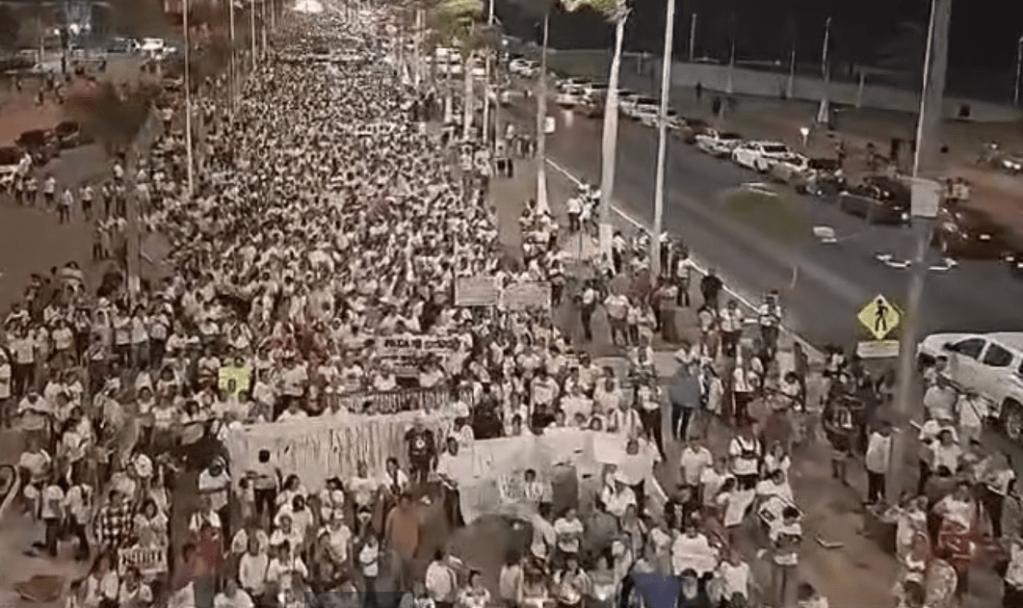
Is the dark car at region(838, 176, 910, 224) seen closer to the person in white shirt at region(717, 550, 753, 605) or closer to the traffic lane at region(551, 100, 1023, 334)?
the traffic lane at region(551, 100, 1023, 334)

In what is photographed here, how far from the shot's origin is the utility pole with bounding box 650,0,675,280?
12.6 feet

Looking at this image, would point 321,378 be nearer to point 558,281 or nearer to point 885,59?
point 558,281

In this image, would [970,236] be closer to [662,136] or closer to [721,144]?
[721,144]

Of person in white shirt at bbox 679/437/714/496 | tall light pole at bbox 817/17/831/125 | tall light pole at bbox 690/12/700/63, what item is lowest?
person in white shirt at bbox 679/437/714/496

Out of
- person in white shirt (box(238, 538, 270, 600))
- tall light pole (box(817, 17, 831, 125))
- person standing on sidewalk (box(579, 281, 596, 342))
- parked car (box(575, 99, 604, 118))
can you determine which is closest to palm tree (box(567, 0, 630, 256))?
parked car (box(575, 99, 604, 118))

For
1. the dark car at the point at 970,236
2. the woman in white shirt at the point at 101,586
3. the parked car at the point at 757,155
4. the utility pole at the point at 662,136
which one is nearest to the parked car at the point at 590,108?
the utility pole at the point at 662,136

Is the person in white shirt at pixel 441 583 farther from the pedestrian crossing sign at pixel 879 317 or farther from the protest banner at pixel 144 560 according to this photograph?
the pedestrian crossing sign at pixel 879 317

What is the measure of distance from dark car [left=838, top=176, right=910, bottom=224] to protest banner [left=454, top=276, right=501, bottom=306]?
0.93 meters

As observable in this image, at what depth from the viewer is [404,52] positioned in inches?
150

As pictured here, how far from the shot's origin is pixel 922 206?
396 centimetres

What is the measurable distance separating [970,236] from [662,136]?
2.83 ft

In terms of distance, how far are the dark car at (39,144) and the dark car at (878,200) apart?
78.2 inches

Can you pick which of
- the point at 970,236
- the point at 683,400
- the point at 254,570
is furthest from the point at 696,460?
the point at 254,570

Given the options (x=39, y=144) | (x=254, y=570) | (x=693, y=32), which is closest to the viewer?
(x=39, y=144)
